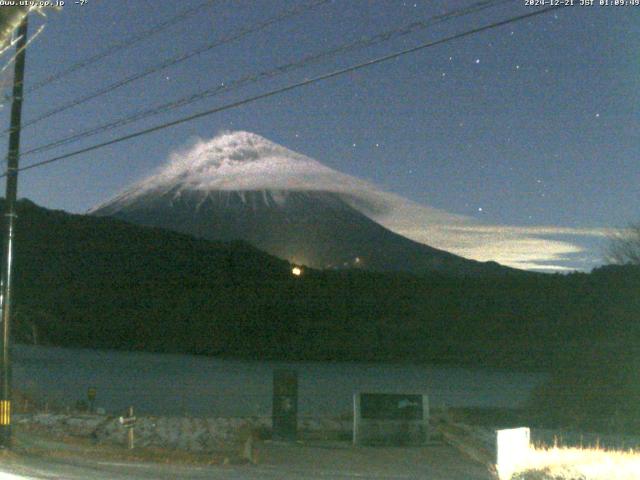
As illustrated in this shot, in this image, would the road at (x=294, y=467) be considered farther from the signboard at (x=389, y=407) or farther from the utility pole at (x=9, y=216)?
the utility pole at (x=9, y=216)

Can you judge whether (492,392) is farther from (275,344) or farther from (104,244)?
(104,244)

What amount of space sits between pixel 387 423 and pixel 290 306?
53665 millimetres

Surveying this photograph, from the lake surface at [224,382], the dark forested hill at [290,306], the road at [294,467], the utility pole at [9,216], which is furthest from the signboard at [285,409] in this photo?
the dark forested hill at [290,306]

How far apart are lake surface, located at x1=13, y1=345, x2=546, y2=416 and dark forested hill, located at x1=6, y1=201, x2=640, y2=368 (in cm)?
489

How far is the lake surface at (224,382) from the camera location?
36.6 metres

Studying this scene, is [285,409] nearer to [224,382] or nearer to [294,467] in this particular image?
[294,467]

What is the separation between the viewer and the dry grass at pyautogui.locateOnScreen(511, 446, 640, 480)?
34.1 feet

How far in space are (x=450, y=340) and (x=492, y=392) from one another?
24205 mm

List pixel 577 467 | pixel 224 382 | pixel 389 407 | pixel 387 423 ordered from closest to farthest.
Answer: pixel 577 467, pixel 387 423, pixel 389 407, pixel 224 382

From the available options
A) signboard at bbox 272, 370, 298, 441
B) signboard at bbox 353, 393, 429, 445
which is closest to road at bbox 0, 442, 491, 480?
signboard at bbox 272, 370, 298, 441

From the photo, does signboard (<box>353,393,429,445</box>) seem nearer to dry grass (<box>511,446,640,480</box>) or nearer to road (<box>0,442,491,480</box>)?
road (<box>0,442,491,480</box>)

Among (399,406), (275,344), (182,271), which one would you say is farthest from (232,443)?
(182,271)

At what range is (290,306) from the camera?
254ft

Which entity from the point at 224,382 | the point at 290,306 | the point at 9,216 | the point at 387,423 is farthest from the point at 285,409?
the point at 290,306
